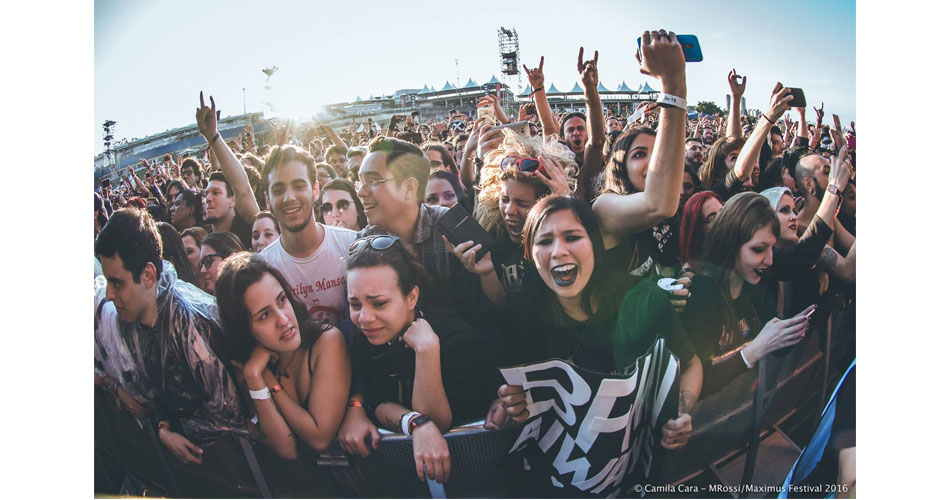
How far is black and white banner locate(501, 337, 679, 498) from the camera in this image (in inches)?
111

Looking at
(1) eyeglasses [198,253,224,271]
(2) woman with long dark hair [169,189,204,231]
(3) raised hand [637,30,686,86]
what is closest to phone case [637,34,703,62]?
(3) raised hand [637,30,686,86]

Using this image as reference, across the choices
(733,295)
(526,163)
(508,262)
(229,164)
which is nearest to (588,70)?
(526,163)

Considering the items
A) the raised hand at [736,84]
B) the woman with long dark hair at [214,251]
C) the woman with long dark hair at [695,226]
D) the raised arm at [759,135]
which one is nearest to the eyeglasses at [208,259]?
the woman with long dark hair at [214,251]

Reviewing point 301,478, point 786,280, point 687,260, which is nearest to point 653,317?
point 687,260

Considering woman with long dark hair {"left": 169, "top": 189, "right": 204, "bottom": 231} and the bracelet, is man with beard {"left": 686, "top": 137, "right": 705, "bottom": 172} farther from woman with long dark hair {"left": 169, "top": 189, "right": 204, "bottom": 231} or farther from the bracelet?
woman with long dark hair {"left": 169, "top": 189, "right": 204, "bottom": 231}

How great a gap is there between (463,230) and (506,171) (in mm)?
392

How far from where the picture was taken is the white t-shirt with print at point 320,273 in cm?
286

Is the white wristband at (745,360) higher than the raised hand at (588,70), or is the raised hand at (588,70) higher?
the raised hand at (588,70)

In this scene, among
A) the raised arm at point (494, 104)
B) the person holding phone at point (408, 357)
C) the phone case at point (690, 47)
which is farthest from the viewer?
the raised arm at point (494, 104)

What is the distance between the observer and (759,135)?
9.92 feet

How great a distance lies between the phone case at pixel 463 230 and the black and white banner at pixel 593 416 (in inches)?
28.1

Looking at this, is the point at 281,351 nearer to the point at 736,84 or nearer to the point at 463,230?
the point at 463,230

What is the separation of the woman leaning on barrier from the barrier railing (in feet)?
0.71

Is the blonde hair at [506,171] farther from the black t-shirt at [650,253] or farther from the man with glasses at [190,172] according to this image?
the man with glasses at [190,172]
